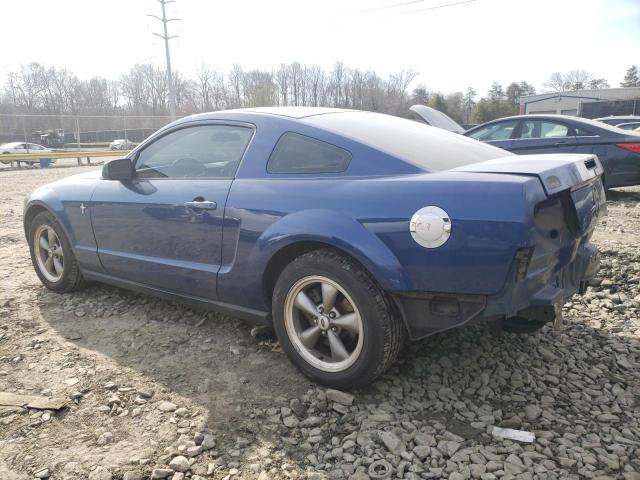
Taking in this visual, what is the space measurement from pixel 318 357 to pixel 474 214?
1186mm

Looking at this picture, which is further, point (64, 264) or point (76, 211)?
point (64, 264)

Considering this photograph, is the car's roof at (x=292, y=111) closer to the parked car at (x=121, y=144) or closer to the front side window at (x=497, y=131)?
the front side window at (x=497, y=131)

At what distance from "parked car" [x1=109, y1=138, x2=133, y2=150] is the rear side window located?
30080 mm

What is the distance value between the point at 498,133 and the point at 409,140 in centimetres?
638

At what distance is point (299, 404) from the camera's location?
2.68 metres

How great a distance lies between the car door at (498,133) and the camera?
27.8 feet

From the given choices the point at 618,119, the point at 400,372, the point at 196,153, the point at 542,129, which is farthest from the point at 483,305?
the point at 618,119

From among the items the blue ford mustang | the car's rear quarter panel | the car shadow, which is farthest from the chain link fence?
the car's rear quarter panel

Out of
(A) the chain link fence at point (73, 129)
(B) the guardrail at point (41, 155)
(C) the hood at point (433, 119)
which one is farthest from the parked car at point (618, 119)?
(A) the chain link fence at point (73, 129)

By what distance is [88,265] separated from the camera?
13.4 feet

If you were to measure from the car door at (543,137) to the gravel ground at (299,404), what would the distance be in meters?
4.73

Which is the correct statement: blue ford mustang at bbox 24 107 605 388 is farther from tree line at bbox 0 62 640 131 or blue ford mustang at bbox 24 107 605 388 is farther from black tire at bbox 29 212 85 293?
tree line at bbox 0 62 640 131

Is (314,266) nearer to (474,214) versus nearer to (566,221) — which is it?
(474,214)

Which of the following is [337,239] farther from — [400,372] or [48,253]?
[48,253]
